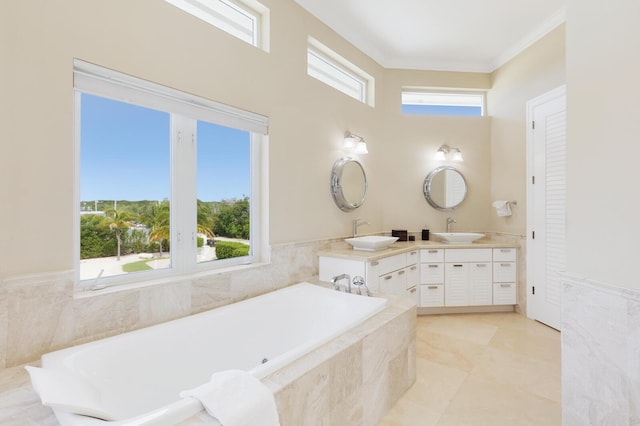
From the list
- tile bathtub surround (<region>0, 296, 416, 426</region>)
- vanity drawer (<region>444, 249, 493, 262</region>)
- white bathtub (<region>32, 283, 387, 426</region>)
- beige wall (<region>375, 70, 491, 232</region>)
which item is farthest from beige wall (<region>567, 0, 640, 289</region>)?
beige wall (<region>375, 70, 491, 232</region>)

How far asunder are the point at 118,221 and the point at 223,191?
73 cm

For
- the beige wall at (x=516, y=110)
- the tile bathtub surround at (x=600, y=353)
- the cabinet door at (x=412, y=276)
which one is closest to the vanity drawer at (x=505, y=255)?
the beige wall at (x=516, y=110)

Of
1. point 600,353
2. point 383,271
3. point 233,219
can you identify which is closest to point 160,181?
point 233,219

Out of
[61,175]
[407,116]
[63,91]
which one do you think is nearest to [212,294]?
[61,175]

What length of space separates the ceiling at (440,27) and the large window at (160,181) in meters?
1.56

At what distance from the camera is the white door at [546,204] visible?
9.94ft

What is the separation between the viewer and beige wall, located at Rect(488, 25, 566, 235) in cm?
314

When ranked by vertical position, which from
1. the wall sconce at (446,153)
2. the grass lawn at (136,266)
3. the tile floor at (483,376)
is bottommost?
the tile floor at (483,376)

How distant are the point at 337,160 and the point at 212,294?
182 cm

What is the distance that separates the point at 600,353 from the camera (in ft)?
4.50

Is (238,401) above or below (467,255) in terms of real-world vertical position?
below

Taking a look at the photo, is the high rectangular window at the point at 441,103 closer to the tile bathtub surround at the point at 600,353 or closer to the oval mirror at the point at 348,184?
the oval mirror at the point at 348,184

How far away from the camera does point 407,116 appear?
13.1ft

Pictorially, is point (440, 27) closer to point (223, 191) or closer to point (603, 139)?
point (603, 139)
